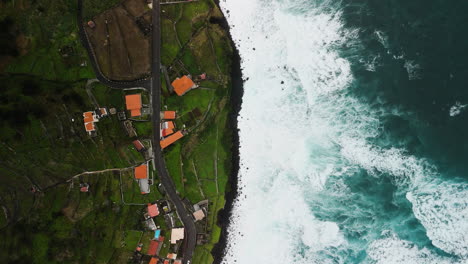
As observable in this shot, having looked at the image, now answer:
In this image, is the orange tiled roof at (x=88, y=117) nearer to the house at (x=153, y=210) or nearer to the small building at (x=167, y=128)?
the small building at (x=167, y=128)

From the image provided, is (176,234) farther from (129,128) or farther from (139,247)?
(129,128)

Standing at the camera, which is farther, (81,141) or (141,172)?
(141,172)

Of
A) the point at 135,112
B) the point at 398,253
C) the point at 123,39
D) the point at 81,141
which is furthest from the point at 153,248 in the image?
the point at 398,253

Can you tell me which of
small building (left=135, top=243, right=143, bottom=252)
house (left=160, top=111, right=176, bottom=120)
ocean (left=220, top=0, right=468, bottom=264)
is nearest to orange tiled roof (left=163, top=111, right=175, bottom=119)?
house (left=160, top=111, right=176, bottom=120)

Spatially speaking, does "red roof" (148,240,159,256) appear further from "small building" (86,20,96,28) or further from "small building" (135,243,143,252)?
"small building" (86,20,96,28)

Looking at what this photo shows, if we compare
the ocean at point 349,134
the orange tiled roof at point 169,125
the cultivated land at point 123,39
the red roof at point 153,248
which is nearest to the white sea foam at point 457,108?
the ocean at point 349,134

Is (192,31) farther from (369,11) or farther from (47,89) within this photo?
(369,11)
